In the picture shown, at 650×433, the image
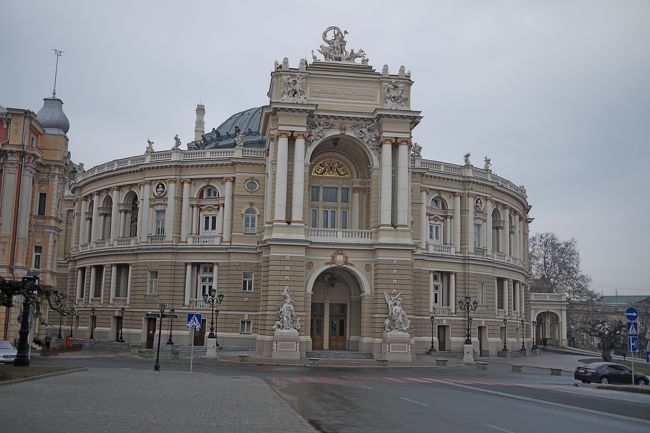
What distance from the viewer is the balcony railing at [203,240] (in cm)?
5962

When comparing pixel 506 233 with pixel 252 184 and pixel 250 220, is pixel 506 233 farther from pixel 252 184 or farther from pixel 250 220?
pixel 252 184

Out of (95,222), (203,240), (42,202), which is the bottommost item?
(203,240)

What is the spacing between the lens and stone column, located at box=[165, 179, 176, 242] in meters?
60.6

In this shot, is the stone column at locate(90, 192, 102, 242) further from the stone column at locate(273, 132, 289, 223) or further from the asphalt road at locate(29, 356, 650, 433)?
the asphalt road at locate(29, 356, 650, 433)

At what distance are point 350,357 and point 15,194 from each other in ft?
91.8

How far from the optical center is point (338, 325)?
177 feet

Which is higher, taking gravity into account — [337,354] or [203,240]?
[203,240]

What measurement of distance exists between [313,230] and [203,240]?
13.5m

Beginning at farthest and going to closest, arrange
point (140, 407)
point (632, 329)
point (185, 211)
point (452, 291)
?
point (452, 291)
point (185, 211)
point (632, 329)
point (140, 407)

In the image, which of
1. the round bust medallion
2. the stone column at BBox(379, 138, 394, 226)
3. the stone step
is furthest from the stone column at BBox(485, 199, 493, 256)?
the round bust medallion

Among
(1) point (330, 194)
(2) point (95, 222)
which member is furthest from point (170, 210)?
(1) point (330, 194)

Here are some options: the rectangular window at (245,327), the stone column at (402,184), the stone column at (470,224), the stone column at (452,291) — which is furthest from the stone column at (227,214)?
the stone column at (470,224)

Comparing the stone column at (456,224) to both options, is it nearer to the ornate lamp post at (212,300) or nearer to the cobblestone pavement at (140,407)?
the ornate lamp post at (212,300)

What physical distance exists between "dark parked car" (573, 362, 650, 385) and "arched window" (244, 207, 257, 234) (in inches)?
1222
